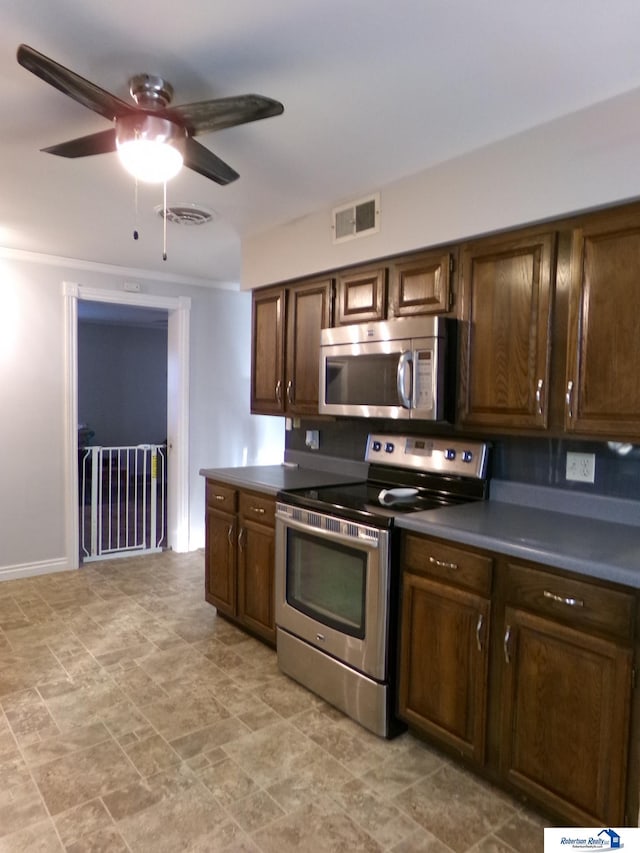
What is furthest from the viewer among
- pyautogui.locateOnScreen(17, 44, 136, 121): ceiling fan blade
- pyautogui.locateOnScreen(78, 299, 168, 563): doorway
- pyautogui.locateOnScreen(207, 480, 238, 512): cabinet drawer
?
pyautogui.locateOnScreen(78, 299, 168, 563): doorway

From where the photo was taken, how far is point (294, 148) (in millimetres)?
2303

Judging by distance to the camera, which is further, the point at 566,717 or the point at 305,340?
the point at 305,340

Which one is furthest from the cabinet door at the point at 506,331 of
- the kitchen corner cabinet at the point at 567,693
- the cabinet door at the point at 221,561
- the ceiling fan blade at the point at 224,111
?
the cabinet door at the point at 221,561

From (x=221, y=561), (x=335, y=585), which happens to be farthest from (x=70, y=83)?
(x=221, y=561)

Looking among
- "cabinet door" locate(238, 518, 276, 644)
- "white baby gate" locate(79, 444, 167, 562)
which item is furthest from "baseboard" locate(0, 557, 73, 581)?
"cabinet door" locate(238, 518, 276, 644)

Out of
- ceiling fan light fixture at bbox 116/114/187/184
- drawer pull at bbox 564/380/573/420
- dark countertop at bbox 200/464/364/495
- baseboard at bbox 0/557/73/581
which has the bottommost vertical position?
baseboard at bbox 0/557/73/581

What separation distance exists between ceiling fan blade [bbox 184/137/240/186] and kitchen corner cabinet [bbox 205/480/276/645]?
154 cm

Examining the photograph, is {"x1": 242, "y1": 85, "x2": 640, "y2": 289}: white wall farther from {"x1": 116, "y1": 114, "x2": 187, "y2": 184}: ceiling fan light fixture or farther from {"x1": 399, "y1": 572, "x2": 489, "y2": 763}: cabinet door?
{"x1": 399, "y1": 572, "x2": 489, "y2": 763}: cabinet door

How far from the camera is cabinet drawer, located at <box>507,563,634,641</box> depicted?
1585mm

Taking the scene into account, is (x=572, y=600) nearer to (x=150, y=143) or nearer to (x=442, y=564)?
(x=442, y=564)

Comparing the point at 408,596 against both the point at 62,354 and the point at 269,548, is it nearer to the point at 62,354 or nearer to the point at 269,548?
the point at 269,548

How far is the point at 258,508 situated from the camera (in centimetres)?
301

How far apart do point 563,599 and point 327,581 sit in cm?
110

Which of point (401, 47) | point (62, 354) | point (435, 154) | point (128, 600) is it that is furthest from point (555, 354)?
point (62, 354)
